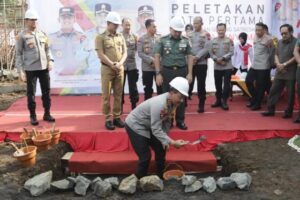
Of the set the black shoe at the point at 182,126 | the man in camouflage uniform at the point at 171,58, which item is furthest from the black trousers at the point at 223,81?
the black shoe at the point at 182,126

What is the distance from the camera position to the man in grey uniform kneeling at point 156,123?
155 inches

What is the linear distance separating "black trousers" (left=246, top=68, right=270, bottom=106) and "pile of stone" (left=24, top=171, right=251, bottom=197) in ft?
8.85

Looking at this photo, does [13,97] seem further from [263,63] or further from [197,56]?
[263,63]

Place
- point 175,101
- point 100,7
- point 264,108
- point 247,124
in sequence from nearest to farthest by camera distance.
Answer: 1. point 175,101
2. point 247,124
3. point 264,108
4. point 100,7

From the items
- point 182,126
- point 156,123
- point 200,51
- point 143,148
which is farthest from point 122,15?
point 156,123

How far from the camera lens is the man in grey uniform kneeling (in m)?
3.92

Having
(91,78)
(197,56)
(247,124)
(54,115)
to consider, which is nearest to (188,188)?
(247,124)

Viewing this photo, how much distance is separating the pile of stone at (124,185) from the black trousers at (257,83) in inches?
106

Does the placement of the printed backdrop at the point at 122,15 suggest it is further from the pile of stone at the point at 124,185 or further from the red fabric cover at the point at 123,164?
the pile of stone at the point at 124,185

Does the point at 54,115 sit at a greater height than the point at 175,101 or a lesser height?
lesser

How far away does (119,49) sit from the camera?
218 inches

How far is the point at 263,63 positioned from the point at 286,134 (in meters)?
1.36

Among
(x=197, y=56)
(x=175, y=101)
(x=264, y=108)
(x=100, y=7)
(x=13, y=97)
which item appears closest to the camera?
(x=175, y=101)

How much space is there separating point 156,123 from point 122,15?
475cm
